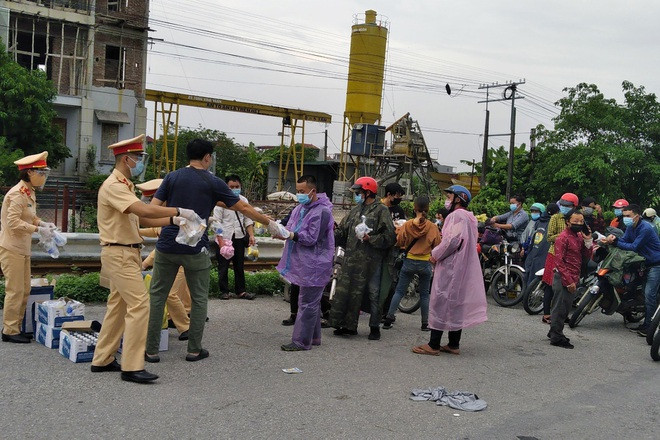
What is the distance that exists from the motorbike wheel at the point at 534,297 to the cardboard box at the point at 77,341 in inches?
257

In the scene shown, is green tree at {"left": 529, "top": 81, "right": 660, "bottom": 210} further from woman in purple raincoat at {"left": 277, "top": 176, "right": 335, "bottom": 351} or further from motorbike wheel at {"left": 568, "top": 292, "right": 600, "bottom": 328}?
woman in purple raincoat at {"left": 277, "top": 176, "right": 335, "bottom": 351}

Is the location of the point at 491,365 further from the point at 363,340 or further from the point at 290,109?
the point at 290,109

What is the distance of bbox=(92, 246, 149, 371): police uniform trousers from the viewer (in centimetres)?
572

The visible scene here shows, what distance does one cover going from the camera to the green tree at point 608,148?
27828 millimetres

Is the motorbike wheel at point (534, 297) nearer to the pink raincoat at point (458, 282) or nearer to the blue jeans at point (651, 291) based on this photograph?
the blue jeans at point (651, 291)

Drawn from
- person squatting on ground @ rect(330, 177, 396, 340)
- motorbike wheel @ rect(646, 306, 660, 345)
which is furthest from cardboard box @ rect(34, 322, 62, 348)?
motorbike wheel @ rect(646, 306, 660, 345)

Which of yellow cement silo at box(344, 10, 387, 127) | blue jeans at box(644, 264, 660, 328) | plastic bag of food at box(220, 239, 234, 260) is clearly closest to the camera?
plastic bag of food at box(220, 239, 234, 260)

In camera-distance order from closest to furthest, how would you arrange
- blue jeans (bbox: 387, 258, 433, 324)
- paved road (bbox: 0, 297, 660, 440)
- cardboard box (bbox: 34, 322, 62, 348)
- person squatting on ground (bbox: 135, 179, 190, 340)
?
1. paved road (bbox: 0, 297, 660, 440)
2. cardboard box (bbox: 34, 322, 62, 348)
3. person squatting on ground (bbox: 135, 179, 190, 340)
4. blue jeans (bbox: 387, 258, 433, 324)

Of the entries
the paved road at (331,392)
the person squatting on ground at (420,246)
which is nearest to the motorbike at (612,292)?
the paved road at (331,392)

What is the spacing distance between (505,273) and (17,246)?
24.9 ft

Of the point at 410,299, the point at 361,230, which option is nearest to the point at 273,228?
the point at 361,230

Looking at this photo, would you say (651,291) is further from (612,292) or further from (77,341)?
(77,341)

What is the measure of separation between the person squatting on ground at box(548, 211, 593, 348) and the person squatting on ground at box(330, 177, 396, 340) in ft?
7.24

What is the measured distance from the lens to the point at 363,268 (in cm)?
812
